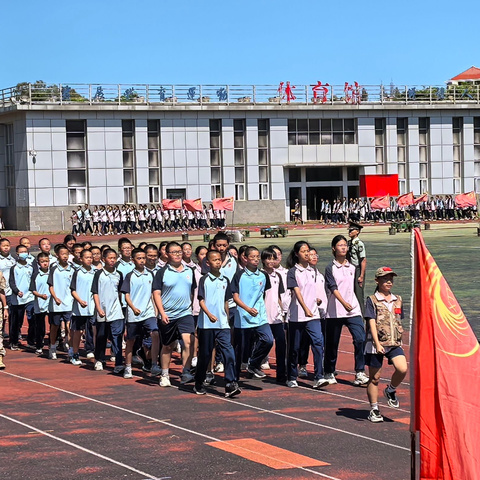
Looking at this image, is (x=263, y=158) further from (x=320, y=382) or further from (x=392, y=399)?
(x=392, y=399)

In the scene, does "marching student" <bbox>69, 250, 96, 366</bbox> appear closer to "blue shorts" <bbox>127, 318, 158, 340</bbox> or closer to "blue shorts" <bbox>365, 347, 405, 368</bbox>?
"blue shorts" <bbox>127, 318, 158, 340</bbox>

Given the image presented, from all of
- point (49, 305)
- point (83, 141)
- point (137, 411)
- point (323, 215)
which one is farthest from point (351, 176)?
point (137, 411)

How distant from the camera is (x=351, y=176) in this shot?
2470 inches

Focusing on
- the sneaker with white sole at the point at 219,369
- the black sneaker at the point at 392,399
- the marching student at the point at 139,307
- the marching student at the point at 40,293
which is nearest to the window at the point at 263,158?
the marching student at the point at 40,293

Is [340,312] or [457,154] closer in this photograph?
[340,312]

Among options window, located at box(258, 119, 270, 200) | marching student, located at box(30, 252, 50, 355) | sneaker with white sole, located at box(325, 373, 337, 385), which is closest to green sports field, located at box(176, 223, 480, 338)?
sneaker with white sole, located at box(325, 373, 337, 385)

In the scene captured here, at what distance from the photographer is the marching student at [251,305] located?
12094mm

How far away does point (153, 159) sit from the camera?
5794 centimetres

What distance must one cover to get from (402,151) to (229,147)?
36.8ft

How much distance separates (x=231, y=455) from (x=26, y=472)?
5.66ft

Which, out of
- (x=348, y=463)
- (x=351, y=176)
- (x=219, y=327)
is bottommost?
(x=348, y=463)

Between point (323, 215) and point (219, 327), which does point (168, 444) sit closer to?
point (219, 327)

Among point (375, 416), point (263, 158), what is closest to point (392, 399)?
point (375, 416)

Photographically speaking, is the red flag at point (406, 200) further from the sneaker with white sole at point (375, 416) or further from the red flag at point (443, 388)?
the red flag at point (443, 388)
